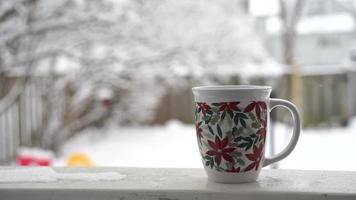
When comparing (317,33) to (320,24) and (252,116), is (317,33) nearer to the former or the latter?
(320,24)

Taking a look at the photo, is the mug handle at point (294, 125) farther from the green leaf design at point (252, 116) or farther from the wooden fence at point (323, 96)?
the wooden fence at point (323, 96)

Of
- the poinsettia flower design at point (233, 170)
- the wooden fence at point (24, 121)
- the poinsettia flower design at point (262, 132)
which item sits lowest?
the wooden fence at point (24, 121)

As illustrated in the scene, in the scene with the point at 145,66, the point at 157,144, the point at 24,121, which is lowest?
the point at 157,144

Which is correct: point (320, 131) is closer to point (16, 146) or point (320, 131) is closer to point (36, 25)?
point (36, 25)

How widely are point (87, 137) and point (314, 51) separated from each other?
1.72 metres

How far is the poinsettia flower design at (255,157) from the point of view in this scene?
53 cm

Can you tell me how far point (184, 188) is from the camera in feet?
1.69

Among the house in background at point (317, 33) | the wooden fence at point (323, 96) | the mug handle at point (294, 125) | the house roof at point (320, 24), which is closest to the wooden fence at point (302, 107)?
the wooden fence at point (323, 96)

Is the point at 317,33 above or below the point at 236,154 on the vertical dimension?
above

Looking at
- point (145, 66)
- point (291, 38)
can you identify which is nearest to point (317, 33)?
point (291, 38)

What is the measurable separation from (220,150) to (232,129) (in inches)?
1.1

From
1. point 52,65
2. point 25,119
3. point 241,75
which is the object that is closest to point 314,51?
point 241,75

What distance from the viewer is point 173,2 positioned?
264 centimetres

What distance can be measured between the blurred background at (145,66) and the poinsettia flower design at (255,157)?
1.63m
